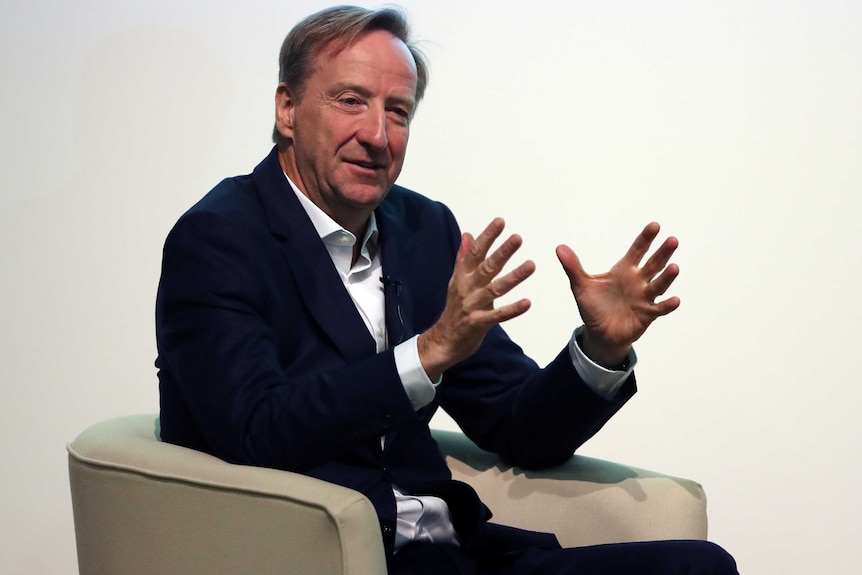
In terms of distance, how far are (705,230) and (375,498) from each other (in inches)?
51.2

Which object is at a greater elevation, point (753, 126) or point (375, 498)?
point (753, 126)

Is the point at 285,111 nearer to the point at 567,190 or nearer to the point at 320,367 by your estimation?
the point at 320,367

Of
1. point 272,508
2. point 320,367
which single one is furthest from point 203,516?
point 320,367

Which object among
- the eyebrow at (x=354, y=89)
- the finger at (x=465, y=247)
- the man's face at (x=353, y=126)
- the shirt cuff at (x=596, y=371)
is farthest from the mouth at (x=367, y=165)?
the shirt cuff at (x=596, y=371)

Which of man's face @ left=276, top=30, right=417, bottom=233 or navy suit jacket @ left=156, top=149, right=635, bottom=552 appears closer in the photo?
navy suit jacket @ left=156, top=149, right=635, bottom=552

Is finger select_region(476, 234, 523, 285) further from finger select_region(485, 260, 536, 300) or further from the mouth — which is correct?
the mouth

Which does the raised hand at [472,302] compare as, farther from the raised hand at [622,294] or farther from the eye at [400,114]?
the eye at [400,114]

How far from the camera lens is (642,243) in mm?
1643

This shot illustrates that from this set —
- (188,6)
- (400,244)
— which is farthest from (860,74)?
(188,6)

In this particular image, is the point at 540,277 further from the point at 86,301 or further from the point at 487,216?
the point at 86,301

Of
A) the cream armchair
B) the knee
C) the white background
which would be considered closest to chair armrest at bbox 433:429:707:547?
the cream armchair

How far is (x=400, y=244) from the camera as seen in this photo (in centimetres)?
189

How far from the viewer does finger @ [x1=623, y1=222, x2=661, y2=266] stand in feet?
5.24

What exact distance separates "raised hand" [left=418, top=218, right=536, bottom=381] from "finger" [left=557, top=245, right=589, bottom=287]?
18cm
